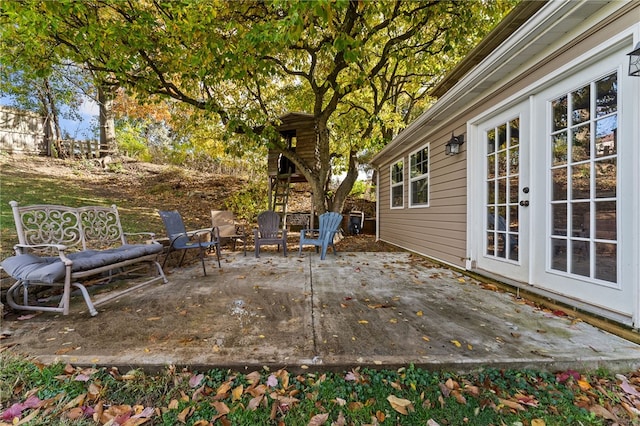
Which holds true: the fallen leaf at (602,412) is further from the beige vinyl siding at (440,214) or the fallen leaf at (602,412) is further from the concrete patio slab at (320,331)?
the beige vinyl siding at (440,214)

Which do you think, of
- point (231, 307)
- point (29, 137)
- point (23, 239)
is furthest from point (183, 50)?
point (29, 137)

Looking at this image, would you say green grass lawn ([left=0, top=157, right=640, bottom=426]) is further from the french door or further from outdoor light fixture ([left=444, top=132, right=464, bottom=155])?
outdoor light fixture ([left=444, top=132, right=464, bottom=155])

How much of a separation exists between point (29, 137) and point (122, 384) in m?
14.3

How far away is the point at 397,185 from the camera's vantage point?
6.80 m

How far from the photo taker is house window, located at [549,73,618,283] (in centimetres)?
209

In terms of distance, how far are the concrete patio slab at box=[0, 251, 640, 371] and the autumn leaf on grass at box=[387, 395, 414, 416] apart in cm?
23

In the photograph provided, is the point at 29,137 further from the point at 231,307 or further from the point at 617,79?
the point at 617,79

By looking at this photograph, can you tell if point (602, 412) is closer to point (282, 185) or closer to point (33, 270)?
point (33, 270)

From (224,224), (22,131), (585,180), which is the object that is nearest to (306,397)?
(585,180)

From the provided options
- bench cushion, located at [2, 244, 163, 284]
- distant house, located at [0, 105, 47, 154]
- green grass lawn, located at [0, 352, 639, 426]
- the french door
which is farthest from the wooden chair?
distant house, located at [0, 105, 47, 154]

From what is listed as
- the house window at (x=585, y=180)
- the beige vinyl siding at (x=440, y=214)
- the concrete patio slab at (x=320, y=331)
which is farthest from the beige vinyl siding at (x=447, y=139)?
the concrete patio slab at (x=320, y=331)

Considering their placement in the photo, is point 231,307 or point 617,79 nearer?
point 617,79

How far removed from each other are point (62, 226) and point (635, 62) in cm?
514

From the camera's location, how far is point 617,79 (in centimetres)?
205
